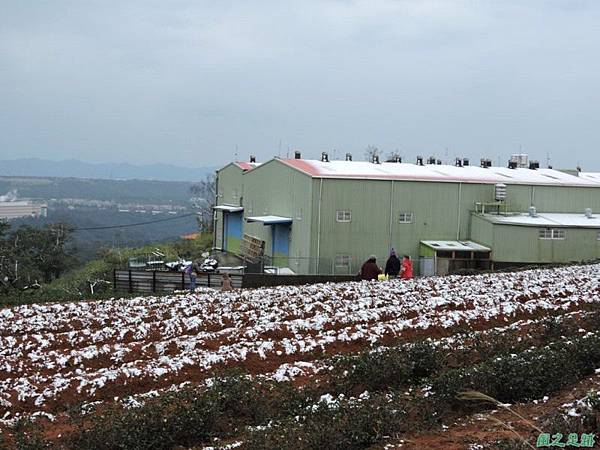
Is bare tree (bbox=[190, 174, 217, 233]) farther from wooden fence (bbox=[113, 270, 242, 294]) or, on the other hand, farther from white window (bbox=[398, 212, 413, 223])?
wooden fence (bbox=[113, 270, 242, 294])

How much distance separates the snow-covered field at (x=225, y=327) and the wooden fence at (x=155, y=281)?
664 cm

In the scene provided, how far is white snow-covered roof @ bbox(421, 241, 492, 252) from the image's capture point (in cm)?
3275

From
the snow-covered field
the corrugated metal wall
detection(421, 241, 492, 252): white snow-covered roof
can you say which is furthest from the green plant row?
the corrugated metal wall

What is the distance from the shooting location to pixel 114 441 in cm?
806

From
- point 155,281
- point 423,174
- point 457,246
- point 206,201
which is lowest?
point 155,281

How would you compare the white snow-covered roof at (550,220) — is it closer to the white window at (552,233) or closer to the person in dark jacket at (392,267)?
the white window at (552,233)

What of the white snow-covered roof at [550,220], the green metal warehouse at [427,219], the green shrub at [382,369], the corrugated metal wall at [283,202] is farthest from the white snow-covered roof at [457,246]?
the green shrub at [382,369]

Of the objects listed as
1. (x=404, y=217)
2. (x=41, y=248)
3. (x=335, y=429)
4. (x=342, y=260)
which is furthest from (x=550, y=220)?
(x=41, y=248)

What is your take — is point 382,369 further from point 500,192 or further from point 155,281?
point 500,192

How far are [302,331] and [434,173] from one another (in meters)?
23.6

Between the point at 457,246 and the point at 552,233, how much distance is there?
3872 mm

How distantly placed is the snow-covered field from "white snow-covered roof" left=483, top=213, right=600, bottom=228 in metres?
11.1

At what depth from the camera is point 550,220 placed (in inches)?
1329

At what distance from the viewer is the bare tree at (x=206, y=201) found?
64525 mm
